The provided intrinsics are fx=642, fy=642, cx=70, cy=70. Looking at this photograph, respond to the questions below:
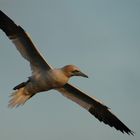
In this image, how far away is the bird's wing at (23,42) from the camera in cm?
2181

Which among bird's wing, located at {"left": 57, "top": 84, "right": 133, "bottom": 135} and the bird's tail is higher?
the bird's tail

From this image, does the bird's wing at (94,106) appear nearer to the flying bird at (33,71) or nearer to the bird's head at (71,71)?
the flying bird at (33,71)

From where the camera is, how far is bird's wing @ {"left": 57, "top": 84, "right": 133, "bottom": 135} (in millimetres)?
23922

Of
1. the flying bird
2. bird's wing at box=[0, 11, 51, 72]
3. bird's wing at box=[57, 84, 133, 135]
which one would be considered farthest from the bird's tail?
bird's wing at box=[57, 84, 133, 135]

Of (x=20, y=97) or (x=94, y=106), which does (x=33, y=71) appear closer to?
(x=20, y=97)

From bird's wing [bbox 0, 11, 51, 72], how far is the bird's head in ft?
1.96

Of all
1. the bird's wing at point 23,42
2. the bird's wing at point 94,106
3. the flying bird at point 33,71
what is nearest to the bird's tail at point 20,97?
the flying bird at point 33,71

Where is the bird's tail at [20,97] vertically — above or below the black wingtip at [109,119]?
above

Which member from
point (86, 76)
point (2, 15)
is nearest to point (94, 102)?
point (86, 76)

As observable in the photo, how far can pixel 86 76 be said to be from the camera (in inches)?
864

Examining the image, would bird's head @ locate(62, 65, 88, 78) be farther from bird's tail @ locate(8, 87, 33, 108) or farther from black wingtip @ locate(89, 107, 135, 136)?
black wingtip @ locate(89, 107, 135, 136)

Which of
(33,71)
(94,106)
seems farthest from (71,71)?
(94,106)

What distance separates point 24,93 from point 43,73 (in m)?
1.14

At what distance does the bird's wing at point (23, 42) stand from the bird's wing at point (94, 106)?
195cm
